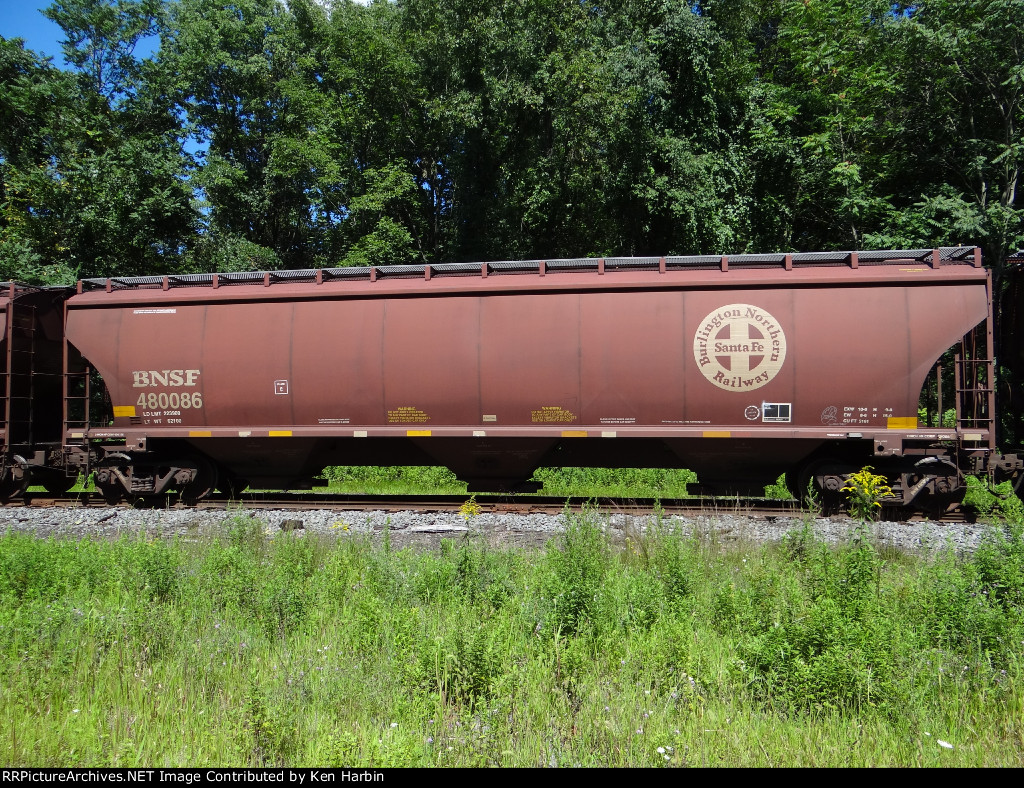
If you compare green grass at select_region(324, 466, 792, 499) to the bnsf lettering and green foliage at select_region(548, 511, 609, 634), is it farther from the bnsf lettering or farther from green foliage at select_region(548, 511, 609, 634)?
green foliage at select_region(548, 511, 609, 634)

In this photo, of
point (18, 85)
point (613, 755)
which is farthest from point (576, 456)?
point (18, 85)

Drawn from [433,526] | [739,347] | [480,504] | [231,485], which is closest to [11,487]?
[231,485]

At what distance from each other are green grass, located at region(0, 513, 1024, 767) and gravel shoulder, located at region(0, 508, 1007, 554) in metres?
1.78

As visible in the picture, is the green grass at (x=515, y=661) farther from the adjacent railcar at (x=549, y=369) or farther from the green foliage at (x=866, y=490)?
the adjacent railcar at (x=549, y=369)

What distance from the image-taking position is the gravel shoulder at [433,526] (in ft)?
27.1

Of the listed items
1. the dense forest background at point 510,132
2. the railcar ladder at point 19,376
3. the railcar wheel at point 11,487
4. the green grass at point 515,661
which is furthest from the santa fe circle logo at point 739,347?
the railcar wheel at point 11,487

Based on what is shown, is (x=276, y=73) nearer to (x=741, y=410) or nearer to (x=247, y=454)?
(x=247, y=454)

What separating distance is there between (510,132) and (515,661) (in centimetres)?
2446

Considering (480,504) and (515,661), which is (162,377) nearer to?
(480,504)

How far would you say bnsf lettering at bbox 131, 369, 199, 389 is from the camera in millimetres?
10984

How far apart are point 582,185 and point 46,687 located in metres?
22.8

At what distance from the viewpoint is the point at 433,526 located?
9047 millimetres

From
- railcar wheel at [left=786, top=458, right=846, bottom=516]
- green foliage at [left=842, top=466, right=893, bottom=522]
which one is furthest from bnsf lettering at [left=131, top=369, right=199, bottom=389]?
green foliage at [left=842, top=466, right=893, bottom=522]
